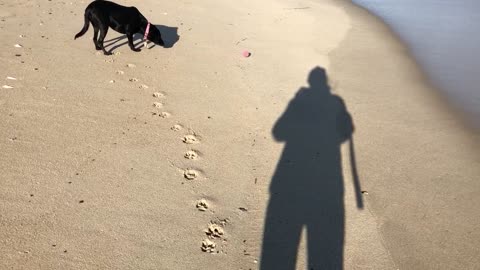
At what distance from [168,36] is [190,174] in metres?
4.56

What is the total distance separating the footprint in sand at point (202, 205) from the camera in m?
3.52

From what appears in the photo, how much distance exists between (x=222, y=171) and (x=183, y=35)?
180 inches

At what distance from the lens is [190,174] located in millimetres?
3953

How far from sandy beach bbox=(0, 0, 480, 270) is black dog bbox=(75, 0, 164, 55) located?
29 centimetres

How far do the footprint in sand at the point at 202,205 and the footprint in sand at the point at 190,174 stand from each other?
1.21ft

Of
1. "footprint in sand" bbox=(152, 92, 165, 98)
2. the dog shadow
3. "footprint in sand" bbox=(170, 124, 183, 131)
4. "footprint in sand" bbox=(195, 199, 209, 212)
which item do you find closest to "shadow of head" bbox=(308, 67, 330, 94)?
"footprint in sand" bbox=(152, 92, 165, 98)

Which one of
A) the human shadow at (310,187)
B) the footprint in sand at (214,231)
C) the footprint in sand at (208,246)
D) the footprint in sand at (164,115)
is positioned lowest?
the footprint in sand at (164,115)

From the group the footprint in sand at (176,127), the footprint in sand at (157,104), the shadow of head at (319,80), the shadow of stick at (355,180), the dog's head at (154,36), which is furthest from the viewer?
the dog's head at (154,36)

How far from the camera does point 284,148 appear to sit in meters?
4.58

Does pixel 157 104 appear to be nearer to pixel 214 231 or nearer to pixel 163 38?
pixel 214 231

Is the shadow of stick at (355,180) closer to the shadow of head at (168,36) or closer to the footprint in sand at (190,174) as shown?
the footprint in sand at (190,174)

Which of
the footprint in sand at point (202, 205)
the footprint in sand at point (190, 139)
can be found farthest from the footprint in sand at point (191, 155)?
the footprint in sand at point (202, 205)

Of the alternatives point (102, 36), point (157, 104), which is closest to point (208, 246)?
point (157, 104)

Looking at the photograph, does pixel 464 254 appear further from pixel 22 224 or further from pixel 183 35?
pixel 183 35
